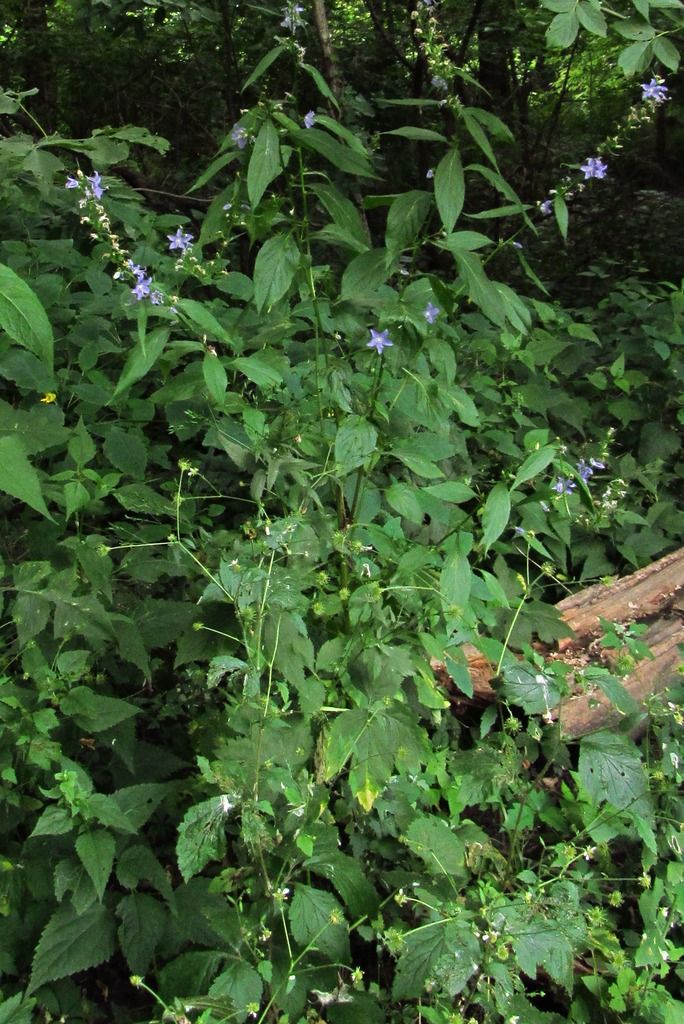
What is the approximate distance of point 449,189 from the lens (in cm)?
158

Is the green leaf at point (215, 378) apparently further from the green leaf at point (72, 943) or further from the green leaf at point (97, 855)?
the green leaf at point (72, 943)

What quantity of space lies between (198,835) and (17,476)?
26.9 inches

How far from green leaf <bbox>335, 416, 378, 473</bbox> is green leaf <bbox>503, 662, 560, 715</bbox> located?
62cm

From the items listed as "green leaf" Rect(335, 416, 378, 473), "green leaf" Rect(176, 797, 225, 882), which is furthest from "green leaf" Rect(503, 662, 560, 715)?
"green leaf" Rect(176, 797, 225, 882)

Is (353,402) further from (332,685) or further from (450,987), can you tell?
(450,987)

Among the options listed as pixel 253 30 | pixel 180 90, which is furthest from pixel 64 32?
pixel 253 30

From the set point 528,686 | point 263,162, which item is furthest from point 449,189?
point 528,686

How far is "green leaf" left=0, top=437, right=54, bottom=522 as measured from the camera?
1276mm

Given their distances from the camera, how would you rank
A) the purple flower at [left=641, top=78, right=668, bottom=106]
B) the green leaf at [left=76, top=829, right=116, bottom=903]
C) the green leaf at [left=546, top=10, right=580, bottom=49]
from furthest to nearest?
the purple flower at [left=641, top=78, right=668, bottom=106], the green leaf at [left=546, top=10, right=580, bottom=49], the green leaf at [left=76, top=829, right=116, bottom=903]

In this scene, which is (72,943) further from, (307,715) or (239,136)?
(239,136)

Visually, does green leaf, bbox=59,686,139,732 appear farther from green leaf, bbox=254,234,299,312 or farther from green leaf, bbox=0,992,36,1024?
green leaf, bbox=254,234,299,312

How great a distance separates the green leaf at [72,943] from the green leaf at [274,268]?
1308mm

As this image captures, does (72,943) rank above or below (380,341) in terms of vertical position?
below

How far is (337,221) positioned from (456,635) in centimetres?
106
